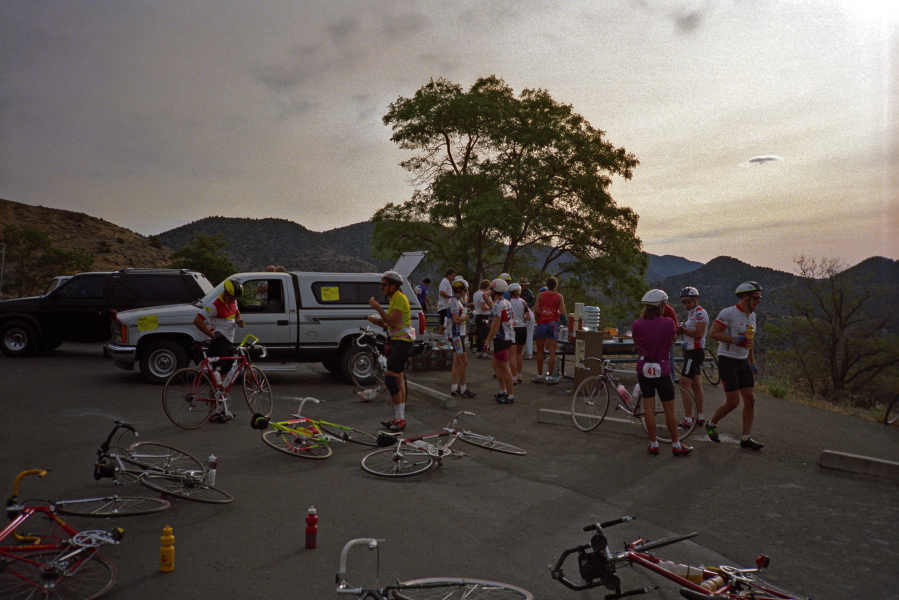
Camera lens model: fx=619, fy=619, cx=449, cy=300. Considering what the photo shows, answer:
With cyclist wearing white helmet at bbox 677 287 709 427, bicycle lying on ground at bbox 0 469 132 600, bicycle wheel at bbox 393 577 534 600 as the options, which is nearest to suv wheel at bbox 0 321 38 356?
bicycle lying on ground at bbox 0 469 132 600

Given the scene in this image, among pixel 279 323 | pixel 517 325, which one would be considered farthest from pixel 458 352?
pixel 279 323

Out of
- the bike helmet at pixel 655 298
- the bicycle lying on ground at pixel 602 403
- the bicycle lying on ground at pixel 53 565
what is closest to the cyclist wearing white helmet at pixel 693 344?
the bicycle lying on ground at pixel 602 403

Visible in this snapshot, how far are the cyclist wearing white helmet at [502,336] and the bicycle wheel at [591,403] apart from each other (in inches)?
72.7

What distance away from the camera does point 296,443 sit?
24.3 ft

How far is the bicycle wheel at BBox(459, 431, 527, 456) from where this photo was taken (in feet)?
25.2

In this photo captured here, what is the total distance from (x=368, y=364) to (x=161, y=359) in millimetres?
4067

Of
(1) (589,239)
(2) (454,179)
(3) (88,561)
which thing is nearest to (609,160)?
(1) (589,239)

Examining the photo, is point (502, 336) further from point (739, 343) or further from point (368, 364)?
point (739, 343)

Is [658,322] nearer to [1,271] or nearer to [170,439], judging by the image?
[170,439]

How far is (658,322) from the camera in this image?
308 inches

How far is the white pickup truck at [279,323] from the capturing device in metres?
12.1

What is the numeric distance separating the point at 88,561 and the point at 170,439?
14.0 feet

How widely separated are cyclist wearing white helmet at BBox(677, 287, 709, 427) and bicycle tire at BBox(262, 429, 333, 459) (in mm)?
5056

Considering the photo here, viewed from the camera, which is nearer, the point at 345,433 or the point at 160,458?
the point at 160,458
